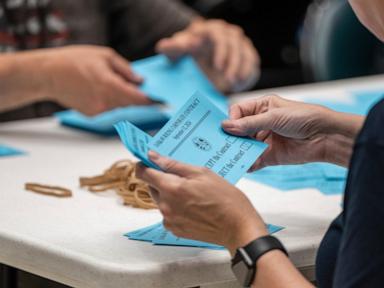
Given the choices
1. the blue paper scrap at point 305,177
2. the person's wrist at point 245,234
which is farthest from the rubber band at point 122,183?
the person's wrist at point 245,234

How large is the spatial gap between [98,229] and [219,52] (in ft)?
3.61

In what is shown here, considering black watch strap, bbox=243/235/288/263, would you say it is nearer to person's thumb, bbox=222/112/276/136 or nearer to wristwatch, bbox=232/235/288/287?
wristwatch, bbox=232/235/288/287

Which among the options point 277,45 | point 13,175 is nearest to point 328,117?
point 13,175

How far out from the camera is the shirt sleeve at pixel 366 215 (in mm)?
1009

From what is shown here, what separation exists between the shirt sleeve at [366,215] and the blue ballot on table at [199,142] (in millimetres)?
253

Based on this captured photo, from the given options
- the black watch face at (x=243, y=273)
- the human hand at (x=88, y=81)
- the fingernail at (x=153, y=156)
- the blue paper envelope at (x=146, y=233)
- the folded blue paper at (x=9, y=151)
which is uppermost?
the fingernail at (x=153, y=156)

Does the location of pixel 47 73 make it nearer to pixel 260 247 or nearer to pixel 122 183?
pixel 122 183

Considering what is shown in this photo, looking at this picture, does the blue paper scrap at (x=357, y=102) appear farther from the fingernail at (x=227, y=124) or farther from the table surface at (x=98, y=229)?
the fingernail at (x=227, y=124)

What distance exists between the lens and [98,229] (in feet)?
4.52

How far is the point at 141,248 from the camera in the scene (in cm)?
128

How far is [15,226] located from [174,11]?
1563 mm

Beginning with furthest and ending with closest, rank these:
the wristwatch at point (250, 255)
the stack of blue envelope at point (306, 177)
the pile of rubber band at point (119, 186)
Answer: the stack of blue envelope at point (306, 177) < the pile of rubber band at point (119, 186) < the wristwatch at point (250, 255)

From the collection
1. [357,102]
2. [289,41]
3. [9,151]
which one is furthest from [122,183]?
[289,41]

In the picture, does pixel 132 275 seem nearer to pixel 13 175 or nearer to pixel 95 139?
pixel 13 175
